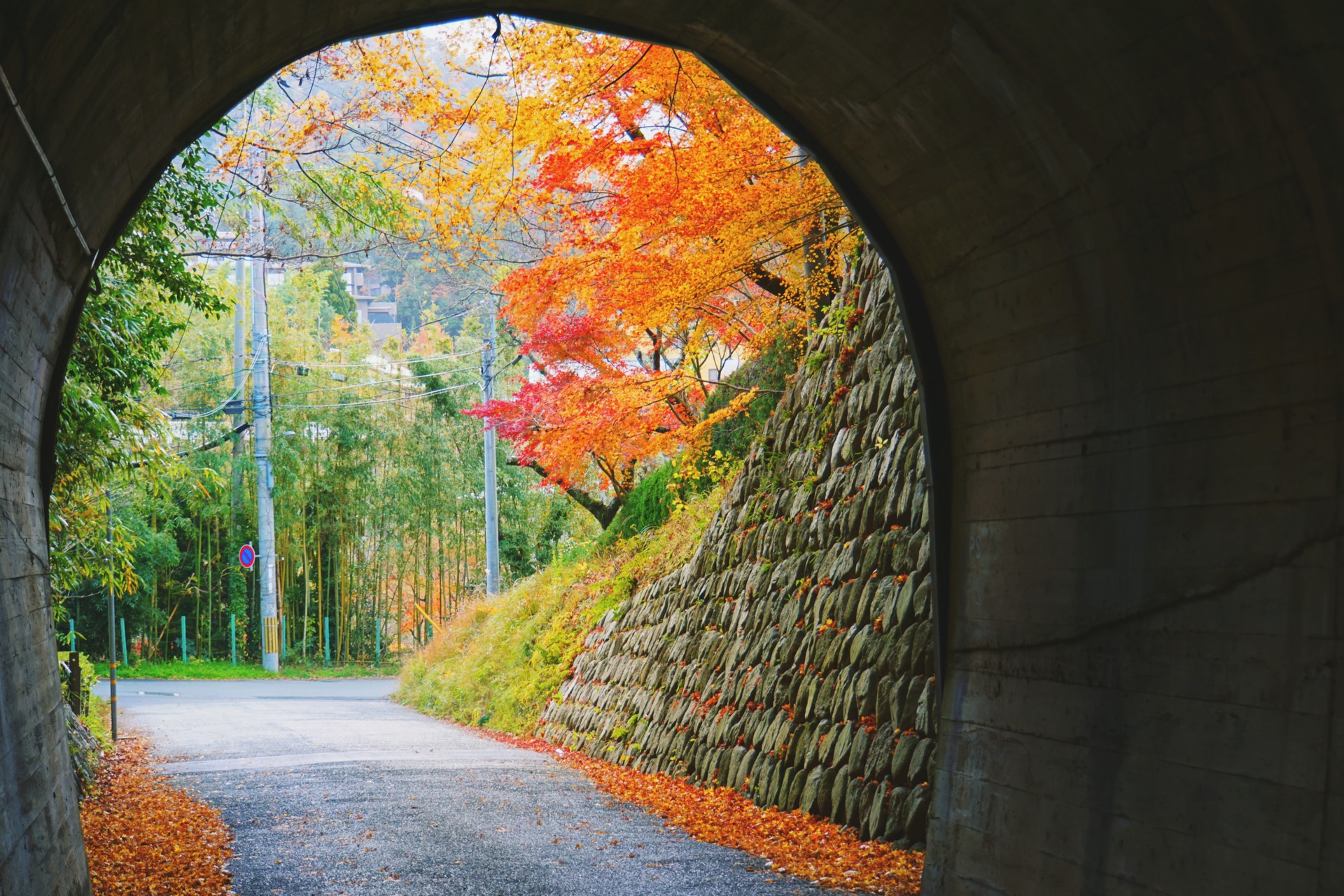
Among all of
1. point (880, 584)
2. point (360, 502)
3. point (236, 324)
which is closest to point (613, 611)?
point (880, 584)

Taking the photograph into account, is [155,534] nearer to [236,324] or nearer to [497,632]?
[236,324]

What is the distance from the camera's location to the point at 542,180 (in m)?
11.8

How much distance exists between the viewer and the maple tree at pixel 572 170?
8711mm

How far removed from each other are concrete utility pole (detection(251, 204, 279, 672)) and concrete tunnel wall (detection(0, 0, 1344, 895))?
23.8m

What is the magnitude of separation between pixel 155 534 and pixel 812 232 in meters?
21.5

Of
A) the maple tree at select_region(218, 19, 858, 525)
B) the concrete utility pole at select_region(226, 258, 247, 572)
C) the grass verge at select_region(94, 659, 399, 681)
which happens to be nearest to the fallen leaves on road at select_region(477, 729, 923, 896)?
the maple tree at select_region(218, 19, 858, 525)

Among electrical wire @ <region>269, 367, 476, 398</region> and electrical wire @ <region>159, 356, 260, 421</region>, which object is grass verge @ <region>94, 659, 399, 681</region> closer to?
electrical wire @ <region>159, 356, 260, 421</region>

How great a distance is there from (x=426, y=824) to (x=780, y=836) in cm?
234

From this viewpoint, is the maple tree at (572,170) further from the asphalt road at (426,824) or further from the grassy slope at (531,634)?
the asphalt road at (426,824)

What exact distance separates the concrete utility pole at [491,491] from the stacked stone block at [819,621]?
1221cm

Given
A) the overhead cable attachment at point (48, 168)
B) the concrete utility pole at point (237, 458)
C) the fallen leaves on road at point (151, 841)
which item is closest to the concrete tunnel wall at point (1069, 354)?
the overhead cable attachment at point (48, 168)

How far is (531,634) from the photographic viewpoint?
17234 mm

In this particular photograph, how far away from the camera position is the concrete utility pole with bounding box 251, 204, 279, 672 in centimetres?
2695

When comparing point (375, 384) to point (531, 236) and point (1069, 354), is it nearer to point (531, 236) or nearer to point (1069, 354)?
point (531, 236)
